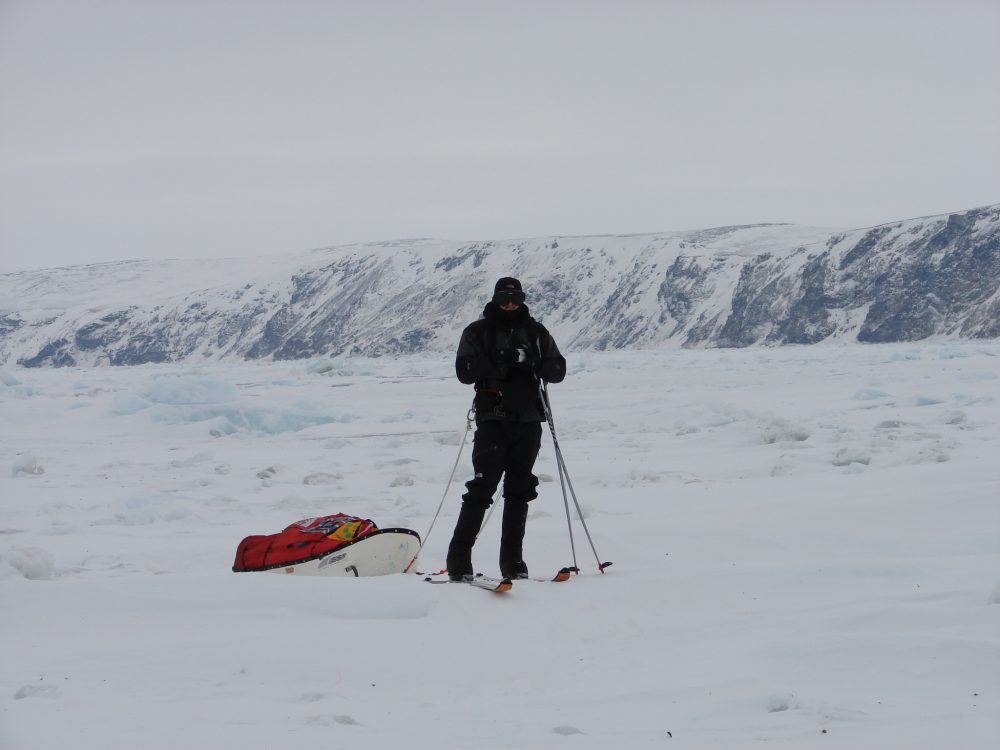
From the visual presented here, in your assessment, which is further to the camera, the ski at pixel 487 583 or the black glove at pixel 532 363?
the black glove at pixel 532 363

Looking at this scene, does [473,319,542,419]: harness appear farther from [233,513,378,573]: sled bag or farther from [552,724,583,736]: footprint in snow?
[552,724,583,736]: footprint in snow

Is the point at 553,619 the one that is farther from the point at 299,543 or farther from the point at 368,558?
the point at 299,543

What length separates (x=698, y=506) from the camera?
719cm

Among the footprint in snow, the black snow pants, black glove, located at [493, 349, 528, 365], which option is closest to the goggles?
black glove, located at [493, 349, 528, 365]

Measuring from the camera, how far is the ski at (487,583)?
452 cm

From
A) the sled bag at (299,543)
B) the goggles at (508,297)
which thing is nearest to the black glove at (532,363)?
the goggles at (508,297)

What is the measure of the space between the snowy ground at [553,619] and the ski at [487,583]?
101mm

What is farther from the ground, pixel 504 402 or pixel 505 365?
pixel 505 365

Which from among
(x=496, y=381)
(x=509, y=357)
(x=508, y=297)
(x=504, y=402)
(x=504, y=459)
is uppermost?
(x=508, y=297)

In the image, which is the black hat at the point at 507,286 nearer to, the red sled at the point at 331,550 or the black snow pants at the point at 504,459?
the black snow pants at the point at 504,459

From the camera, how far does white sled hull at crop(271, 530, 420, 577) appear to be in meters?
4.99

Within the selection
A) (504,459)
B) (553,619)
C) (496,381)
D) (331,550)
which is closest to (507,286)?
(496,381)

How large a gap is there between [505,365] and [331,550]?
1.39 metres

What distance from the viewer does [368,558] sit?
5137 millimetres
